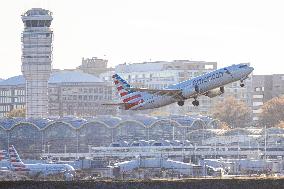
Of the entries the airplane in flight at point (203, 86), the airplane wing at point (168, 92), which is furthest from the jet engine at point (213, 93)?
the airplane wing at point (168, 92)

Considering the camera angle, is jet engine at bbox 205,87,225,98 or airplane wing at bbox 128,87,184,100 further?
airplane wing at bbox 128,87,184,100

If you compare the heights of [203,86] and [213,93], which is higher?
[203,86]

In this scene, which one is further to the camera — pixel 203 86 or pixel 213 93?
pixel 213 93

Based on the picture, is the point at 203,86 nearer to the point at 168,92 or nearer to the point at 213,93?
the point at 213,93

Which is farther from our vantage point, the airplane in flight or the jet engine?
the jet engine

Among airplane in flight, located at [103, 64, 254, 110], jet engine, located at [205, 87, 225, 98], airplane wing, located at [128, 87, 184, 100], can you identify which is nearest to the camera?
airplane in flight, located at [103, 64, 254, 110]

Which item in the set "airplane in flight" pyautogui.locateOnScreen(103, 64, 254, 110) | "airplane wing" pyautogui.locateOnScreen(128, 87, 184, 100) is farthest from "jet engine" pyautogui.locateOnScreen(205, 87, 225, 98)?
"airplane wing" pyautogui.locateOnScreen(128, 87, 184, 100)

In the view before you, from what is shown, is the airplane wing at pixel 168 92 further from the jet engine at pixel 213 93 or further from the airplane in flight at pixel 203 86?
the jet engine at pixel 213 93

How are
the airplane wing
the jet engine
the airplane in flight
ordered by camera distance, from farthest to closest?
the airplane wing < the jet engine < the airplane in flight

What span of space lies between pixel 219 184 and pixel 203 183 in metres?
2.01

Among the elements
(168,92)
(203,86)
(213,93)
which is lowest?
(213,93)

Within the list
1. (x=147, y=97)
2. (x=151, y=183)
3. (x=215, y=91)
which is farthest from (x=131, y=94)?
(x=151, y=183)

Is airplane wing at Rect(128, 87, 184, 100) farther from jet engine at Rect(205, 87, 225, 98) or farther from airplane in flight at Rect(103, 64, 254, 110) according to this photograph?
jet engine at Rect(205, 87, 225, 98)

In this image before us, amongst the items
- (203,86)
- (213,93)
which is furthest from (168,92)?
(213,93)
